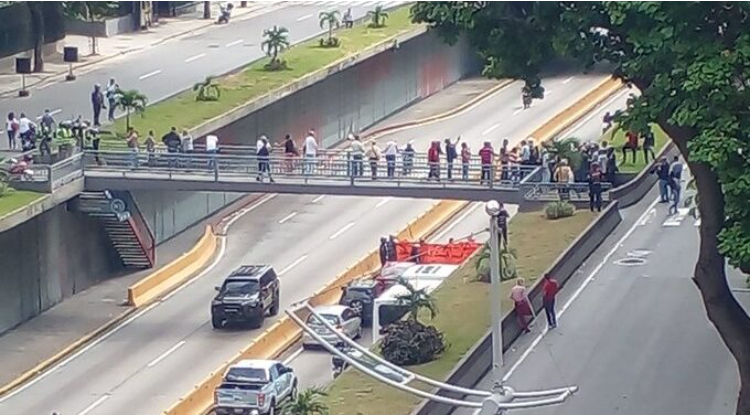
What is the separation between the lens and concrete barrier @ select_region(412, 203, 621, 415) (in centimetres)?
3819

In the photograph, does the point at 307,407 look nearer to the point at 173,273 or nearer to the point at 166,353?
the point at 166,353

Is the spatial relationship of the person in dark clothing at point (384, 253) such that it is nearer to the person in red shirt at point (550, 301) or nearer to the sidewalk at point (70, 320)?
A: the sidewalk at point (70, 320)

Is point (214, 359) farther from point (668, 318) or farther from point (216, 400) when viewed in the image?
point (668, 318)

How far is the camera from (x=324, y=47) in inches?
3260

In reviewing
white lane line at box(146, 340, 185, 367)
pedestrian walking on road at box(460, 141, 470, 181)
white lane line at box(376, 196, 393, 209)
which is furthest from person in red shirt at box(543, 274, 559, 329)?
white lane line at box(376, 196, 393, 209)

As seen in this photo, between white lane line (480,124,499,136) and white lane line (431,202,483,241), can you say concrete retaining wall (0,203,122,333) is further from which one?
white lane line (480,124,499,136)

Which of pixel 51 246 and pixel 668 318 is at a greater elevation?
pixel 668 318

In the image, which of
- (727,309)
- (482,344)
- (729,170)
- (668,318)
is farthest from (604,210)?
(729,170)

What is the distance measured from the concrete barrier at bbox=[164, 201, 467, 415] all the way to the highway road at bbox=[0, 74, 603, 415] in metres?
0.87

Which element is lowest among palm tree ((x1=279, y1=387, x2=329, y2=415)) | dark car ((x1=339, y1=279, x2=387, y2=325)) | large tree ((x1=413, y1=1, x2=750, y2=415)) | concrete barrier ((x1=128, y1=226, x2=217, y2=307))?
concrete barrier ((x1=128, y1=226, x2=217, y2=307))

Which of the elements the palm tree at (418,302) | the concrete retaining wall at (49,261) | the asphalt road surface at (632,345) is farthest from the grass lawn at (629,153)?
the concrete retaining wall at (49,261)

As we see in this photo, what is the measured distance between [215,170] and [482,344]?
61.1ft

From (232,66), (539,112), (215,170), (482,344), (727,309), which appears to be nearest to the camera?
(727,309)

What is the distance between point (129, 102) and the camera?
65.1m
